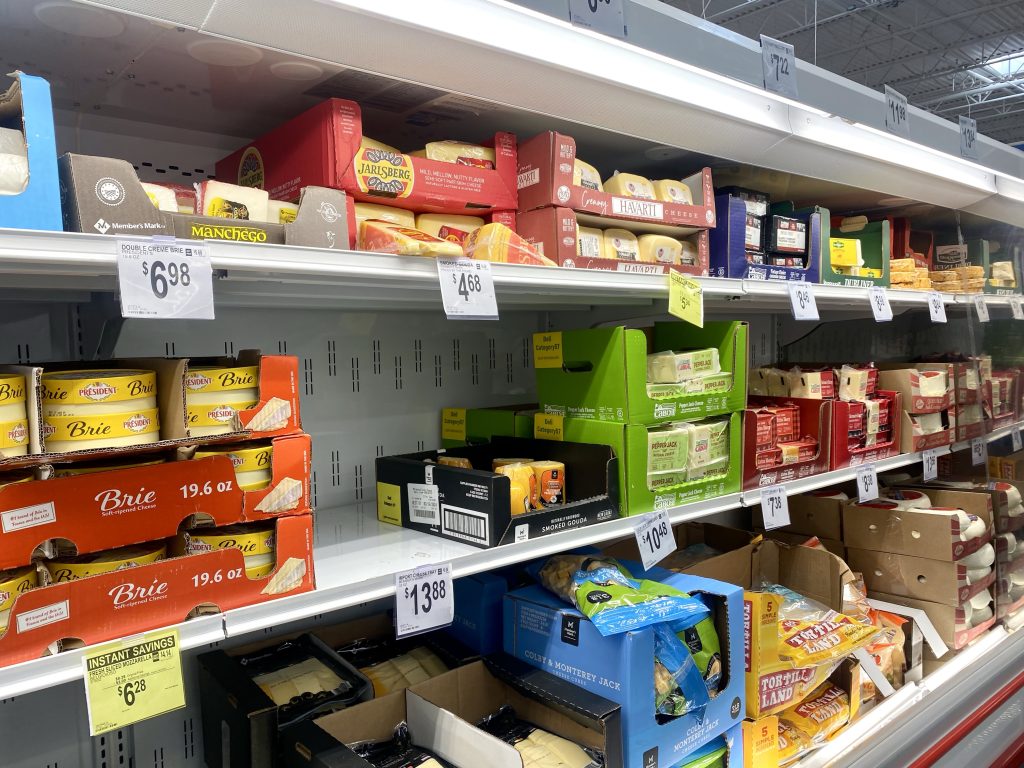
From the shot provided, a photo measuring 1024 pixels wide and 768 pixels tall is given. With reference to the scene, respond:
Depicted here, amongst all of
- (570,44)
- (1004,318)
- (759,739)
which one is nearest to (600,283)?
(570,44)

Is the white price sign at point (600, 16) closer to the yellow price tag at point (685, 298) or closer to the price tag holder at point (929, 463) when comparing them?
the yellow price tag at point (685, 298)

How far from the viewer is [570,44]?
1.21m

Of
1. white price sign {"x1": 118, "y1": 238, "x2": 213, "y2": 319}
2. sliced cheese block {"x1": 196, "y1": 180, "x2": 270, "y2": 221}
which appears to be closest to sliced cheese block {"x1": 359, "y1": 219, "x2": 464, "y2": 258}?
sliced cheese block {"x1": 196, "y1": 180, "x2": 270, "y2": 221}

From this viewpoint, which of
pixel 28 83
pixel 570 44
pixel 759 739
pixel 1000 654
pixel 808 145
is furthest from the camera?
pixel 1000 654

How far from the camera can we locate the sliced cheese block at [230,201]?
106 cm

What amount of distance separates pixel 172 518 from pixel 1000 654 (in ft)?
8.29

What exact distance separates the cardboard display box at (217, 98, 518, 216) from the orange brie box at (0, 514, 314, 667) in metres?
0.58

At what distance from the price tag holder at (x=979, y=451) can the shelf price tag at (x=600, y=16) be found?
82.9 inches

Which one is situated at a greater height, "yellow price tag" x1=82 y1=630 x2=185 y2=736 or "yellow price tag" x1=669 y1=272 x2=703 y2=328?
"yellow price tag" x1=669 y1=272 x2=703 y2=328

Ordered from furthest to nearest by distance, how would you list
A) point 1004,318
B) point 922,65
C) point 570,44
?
point 922,65 → point 1004,318 → point 570,44

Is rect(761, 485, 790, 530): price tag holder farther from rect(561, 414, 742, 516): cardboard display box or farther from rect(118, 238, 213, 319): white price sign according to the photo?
rect(118, 238, 213, 319): white price sign

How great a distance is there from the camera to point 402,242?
3.55 feet

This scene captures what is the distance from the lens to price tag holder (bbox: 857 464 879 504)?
1.99m

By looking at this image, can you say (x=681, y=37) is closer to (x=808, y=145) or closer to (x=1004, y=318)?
(x=808, y=145)
